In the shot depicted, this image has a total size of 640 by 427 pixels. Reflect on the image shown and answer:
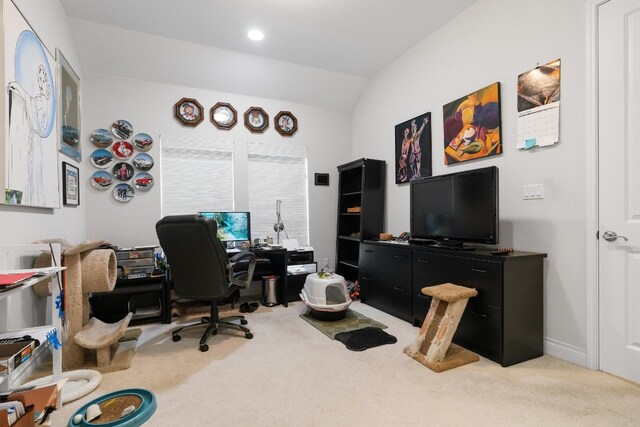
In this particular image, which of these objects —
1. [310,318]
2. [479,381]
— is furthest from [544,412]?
[310,318]

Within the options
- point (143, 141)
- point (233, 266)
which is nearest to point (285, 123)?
point (143, 141)

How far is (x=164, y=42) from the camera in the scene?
357cm

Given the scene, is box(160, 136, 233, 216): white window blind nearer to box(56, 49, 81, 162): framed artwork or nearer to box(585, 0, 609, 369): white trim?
box(56, 49, 81, 162): framed artwork

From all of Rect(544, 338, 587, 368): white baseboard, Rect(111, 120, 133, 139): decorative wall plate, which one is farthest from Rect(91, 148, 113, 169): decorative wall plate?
Rect(544, 338, 587, 368): white baseboard

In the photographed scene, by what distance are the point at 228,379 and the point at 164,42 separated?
358 centimetres

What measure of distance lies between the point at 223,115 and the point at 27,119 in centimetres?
235

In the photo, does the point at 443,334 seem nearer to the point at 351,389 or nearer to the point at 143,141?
the point at 351,389

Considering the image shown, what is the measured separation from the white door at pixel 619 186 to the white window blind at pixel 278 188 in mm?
3412

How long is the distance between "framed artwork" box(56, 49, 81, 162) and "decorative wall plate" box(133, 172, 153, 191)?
60cm

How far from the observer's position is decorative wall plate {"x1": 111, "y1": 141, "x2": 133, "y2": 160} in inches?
146

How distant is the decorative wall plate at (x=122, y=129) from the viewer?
370cm

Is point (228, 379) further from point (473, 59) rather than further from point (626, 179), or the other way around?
point (473, 59)

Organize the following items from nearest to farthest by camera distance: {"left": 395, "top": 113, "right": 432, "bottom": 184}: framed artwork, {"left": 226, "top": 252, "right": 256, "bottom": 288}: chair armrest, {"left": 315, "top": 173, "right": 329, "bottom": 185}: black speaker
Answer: {"left": 226, "top": 252, "right": 256, "bottom": 288}: chair armrest < {"left": 395, "top": 113, "right": 432, "bottom": 184}: framed artwork < {"left": 315, "top": 173, "right": 329, "bottom": 185}: black speaker

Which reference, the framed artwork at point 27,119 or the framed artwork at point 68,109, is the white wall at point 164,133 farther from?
the framed artwork at point 27,119
